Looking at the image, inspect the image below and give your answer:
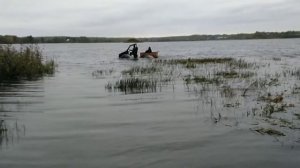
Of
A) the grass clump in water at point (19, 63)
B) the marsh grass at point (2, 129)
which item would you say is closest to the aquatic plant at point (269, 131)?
the marsh grass at point (2, 129)

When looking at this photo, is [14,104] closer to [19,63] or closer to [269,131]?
[269,131]

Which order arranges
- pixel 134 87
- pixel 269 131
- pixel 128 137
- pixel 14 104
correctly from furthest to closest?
pixel 134 87 < pixel 14 104 < pixel 269 131 < pixel 128 137

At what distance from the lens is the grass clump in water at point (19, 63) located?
21000mm

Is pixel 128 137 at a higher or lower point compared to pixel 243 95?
lower

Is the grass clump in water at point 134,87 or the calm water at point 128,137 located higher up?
the grass clump in water at point 134,87

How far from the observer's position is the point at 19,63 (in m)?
21.9

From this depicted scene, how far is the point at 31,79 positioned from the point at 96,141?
13.7 metres

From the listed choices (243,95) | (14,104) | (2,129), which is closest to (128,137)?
(2,129)

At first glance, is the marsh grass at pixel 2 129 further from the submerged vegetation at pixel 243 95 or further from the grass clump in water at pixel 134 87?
the grass clump in water at pixel 134 87

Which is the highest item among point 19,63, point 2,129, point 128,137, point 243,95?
point 19,63

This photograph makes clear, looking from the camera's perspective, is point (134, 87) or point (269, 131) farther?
point (134, 87)

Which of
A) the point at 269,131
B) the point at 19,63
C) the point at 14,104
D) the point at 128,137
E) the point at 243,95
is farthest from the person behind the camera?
the point at 19,63

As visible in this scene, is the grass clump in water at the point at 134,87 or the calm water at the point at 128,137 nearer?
the calm water at the point at 128,137

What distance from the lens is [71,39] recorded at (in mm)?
195125
